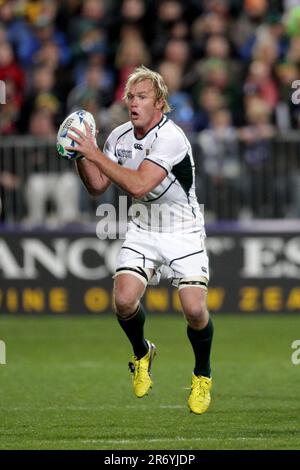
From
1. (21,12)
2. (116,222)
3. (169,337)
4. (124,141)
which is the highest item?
(21,12)

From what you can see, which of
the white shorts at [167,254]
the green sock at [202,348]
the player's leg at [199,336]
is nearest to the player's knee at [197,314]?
the player's leg at [199,336]

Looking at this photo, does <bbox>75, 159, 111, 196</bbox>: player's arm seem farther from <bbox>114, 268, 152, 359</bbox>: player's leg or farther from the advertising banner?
the advertising banner

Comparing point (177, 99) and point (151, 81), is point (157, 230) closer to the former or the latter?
point (151, 81)

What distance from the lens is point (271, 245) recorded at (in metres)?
16.6

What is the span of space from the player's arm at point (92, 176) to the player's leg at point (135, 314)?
61 centimetres

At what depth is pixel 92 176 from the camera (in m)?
9.34

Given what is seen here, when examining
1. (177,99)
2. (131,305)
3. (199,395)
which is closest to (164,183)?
(131,305)

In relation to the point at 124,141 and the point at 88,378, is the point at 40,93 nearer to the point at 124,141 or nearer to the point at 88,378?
the point at 88,378

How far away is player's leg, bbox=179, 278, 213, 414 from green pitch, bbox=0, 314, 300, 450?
18cm

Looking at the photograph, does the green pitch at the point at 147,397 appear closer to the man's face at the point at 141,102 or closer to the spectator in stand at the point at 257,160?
the spectator in stand at the point at 257,160

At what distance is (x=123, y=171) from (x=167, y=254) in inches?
35.3

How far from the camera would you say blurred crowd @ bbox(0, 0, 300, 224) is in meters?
16.6
